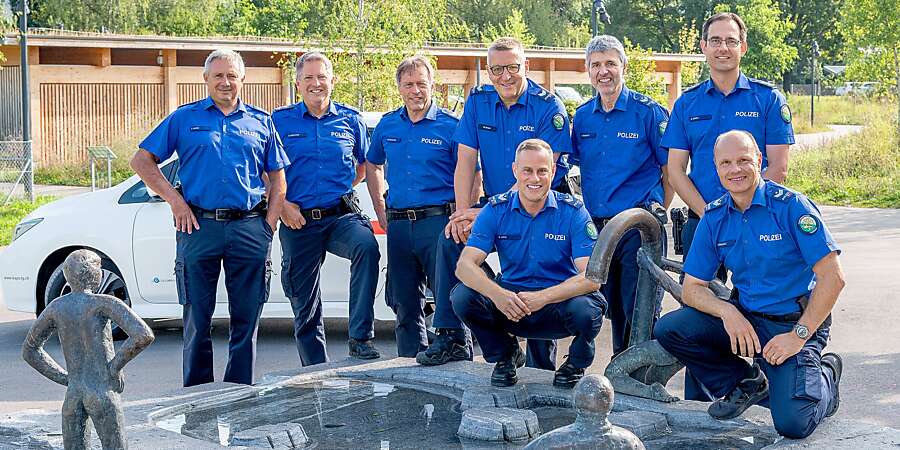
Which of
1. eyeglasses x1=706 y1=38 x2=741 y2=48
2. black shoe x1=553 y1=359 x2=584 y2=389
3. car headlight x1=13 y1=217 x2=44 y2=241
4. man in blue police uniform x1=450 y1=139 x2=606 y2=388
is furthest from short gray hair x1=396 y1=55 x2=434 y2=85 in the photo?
car headlight x1=13 y1=217 x2=44 y2=241

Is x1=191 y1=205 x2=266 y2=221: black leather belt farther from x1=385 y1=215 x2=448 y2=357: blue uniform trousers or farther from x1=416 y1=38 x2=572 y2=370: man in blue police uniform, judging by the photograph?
x1=416 y1=38 x2=572 y2=370: man in blue police uniform

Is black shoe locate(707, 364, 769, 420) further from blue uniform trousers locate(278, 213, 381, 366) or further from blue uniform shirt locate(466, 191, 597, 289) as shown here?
blue uniform trousers locate(278, 213, 381, 366)

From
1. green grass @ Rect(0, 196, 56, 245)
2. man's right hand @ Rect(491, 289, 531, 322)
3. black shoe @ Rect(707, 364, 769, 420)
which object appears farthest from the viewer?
green grass @ Rect(0, 196, 56, 245)

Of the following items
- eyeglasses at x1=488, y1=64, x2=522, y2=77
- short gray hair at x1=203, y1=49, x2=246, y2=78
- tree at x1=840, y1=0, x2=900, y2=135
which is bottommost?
eyeglasses at x1=488, y1=64, x2=522, y2=77

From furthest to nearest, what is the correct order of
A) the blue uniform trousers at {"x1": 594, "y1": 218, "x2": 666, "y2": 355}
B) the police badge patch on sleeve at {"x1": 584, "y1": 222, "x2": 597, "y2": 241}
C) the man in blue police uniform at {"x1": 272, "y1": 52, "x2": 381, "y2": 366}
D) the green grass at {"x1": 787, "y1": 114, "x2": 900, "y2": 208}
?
the green grass at {"x1": 787, "y1": 114, "x2": 900, "y2": 208} < the man in blue police uniform at {"x1": 272, "y1": 52, "x2": 381, "y2": 366} < the blue uniform trousers at {"x1": 594, "y1": 218, "x2": 666, "y2": 355} < the police badge patch on sleeve at {"x1": 584, "y1": 222, "x2": 597, "y2": 241}

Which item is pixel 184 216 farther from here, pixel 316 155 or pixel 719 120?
pixel 719 120

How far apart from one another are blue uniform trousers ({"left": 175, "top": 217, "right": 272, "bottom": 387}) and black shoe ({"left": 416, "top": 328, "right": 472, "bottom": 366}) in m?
1.01

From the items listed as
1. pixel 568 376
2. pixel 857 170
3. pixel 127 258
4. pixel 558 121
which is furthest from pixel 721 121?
pixel 857 170

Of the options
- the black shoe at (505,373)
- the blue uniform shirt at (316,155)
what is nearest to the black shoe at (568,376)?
the black shoe at (505,373)

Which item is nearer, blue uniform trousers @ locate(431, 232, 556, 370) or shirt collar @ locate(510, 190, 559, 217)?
shirt collar @ locate(510, 190, 559, 217)

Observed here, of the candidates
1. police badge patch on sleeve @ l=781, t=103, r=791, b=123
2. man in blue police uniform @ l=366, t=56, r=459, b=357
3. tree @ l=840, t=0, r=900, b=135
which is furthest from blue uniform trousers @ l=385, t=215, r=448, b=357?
tree @ l=840, t=0, r=900, b=135

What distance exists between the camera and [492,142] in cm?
700

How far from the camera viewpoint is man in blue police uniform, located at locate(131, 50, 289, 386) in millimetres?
6938

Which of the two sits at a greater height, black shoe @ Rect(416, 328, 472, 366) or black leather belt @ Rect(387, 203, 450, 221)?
black leather belt @ Rect(387, 203, 450, 221)
